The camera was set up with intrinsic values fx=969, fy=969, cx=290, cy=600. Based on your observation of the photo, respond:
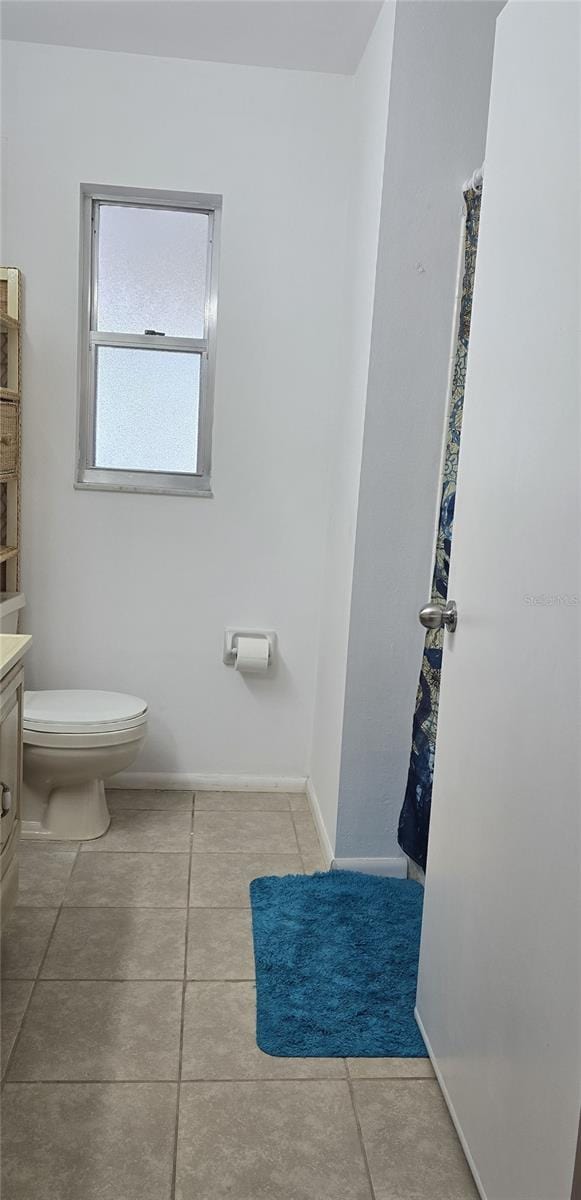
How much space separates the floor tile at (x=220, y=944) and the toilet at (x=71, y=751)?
57 cm

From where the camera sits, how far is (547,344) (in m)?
1.39

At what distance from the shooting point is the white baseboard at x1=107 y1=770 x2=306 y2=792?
3.42 meters

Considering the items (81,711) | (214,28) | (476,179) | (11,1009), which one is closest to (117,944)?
(11,1009)

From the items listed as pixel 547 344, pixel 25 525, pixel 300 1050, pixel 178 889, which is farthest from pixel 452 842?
pixel 25 525

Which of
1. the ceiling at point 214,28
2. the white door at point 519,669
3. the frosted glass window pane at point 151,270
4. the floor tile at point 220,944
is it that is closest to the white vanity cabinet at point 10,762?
the floor tile at point 220,944

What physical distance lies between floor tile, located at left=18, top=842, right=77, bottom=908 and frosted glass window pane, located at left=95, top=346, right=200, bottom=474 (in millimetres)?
1292

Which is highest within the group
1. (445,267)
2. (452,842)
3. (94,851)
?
(445,267)

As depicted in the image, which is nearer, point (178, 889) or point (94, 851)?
point (178, 889)

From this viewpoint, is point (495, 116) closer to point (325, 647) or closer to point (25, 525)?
point (325, 647)

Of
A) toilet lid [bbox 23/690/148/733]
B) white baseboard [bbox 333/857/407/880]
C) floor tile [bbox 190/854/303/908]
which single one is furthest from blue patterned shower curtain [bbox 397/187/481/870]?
toilet lid [bbox 23/690/148/733]

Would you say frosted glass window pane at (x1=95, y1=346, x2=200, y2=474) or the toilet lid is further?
frosted glass window pane at (x1=95, y1=346, x2=200, y2=474)

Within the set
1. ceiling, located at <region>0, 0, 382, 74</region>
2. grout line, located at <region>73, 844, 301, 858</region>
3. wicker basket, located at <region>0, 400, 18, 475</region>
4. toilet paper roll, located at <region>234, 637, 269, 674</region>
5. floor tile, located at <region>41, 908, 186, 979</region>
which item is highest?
ceiling, located at <region>0, 0, 382, 74</region>

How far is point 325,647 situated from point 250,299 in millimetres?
1178

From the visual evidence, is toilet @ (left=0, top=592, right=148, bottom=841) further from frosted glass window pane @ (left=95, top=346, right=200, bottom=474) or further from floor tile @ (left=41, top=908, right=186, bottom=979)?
frosted glass window pane @ (left=95, top=346, right=200, bottom=474)
